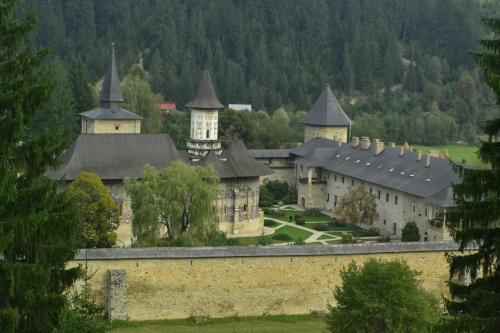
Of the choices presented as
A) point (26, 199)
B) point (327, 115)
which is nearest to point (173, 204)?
point (26, 199)

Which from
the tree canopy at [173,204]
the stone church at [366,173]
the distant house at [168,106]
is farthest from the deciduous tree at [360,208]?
the distant house at [168,106]

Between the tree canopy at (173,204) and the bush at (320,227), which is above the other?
the tree canopy at (173,204)

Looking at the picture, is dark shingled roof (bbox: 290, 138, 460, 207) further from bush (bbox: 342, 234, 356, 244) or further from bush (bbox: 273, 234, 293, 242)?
bush (bbox: 273, 234, 293, 242)

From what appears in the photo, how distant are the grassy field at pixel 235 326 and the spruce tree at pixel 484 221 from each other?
11872mm

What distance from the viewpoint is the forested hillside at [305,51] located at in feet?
294

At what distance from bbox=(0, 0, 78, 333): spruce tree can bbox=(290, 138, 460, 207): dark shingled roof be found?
25185 mm

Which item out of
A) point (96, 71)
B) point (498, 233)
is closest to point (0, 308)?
point (498, 233)

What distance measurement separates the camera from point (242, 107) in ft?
278

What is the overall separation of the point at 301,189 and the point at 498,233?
38.0m

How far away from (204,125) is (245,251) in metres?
20.5

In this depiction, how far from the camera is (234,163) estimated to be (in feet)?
144

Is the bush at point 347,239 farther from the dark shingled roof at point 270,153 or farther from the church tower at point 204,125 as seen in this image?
the dark shingled roof at point 270,153

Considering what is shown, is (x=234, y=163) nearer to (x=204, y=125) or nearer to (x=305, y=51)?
(x=204, y=125)

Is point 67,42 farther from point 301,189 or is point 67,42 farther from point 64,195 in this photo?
point 64,195
